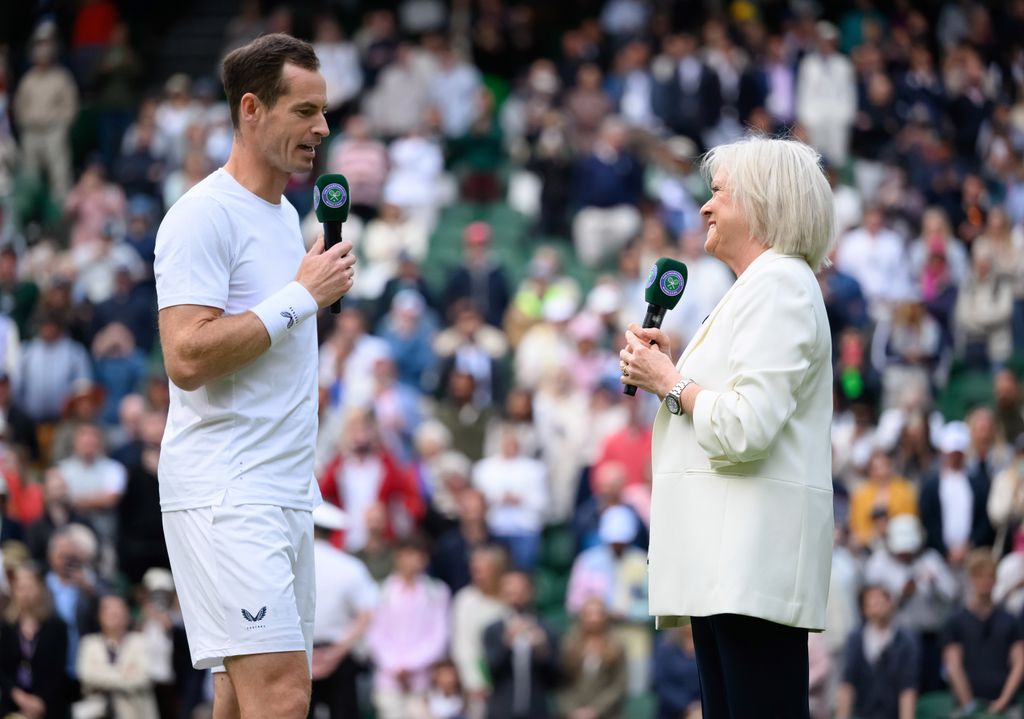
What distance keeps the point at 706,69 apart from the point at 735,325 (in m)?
15.0

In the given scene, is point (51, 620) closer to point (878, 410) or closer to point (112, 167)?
point (878, 410)

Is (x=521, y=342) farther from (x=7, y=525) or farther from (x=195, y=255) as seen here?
(x=195, y=255)

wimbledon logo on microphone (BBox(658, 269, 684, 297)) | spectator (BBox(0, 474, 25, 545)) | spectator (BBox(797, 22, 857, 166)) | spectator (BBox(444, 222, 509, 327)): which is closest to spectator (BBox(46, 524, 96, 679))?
spectator (BBox(0, 474, 25, 545))

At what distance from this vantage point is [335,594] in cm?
1002

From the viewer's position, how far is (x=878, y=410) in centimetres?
1455

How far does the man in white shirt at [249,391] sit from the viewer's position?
4504 millimetres

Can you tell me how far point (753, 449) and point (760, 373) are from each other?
202 mm

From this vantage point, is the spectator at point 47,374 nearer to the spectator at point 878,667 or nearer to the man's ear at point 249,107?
the spectator at point 878,667

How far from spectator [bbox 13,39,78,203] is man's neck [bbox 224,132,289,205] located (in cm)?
1584

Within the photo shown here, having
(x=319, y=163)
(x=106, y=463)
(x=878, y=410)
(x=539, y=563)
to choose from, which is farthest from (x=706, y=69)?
(x=106, y=463)

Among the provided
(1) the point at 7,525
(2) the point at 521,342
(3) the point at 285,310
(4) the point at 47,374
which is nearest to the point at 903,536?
(2) the point at 521,342

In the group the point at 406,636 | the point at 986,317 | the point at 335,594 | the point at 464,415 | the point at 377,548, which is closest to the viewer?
the point at 335,594

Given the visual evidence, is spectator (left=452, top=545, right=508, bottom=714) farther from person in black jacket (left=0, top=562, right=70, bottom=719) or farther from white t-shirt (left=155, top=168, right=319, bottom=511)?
white t-shirt (left=155, top=168, right=319, bottom=511)

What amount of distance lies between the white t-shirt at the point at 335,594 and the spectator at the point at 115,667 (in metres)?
1.73
